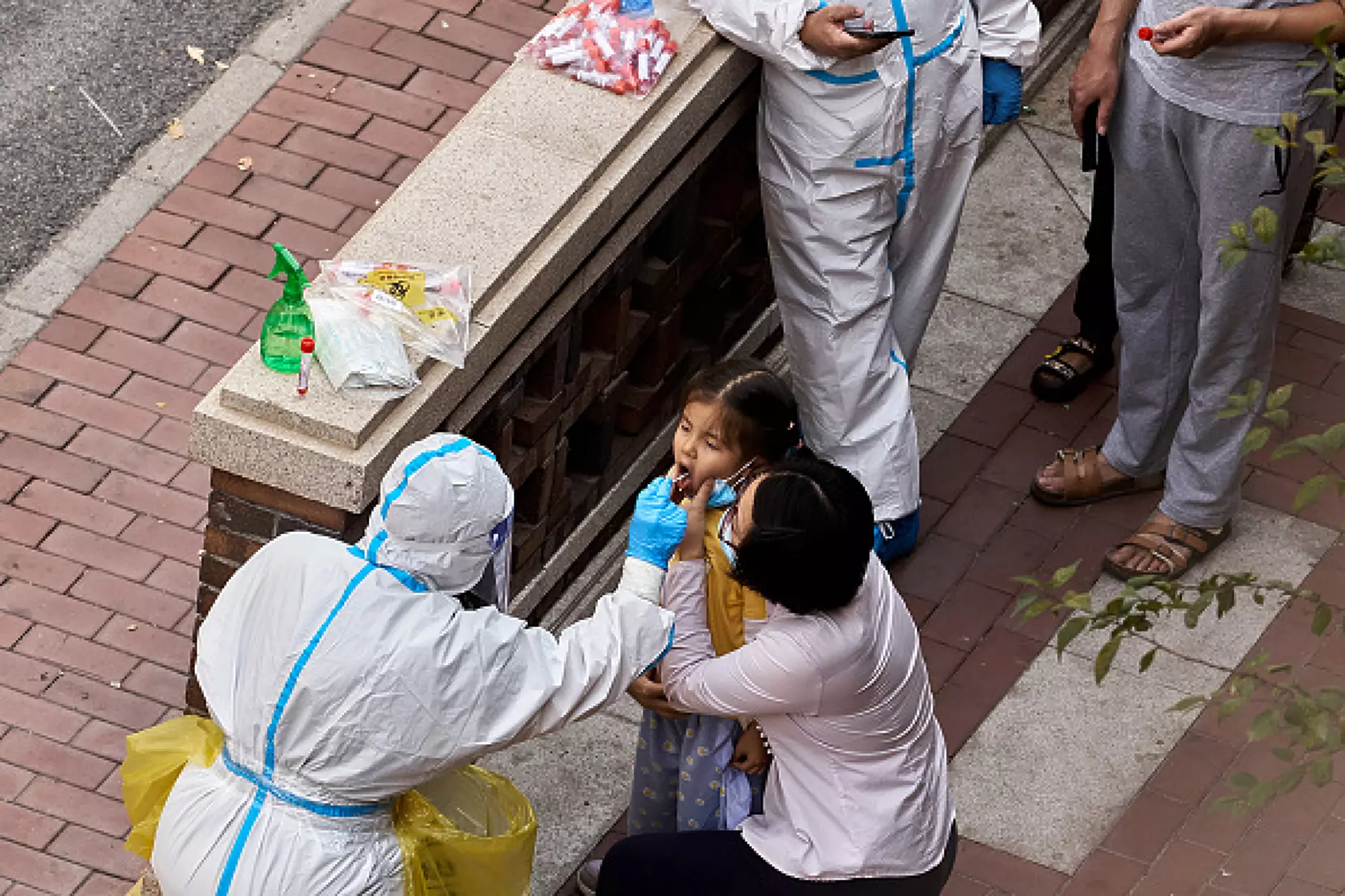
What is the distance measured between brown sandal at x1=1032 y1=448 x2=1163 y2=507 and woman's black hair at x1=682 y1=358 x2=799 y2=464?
1830mm

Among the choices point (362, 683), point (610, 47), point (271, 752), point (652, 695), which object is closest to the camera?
point (362, 683)

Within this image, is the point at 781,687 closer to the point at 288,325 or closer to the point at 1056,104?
the point at 288,325

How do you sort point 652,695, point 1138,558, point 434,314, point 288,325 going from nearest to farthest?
point 652,695, point 288,325, point 434,314, point 1138,558

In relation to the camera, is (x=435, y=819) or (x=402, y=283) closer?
(x=435, y=819)

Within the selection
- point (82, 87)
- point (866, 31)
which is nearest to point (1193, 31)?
point (866, 31)

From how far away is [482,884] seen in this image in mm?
4082

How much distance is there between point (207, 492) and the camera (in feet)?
19.5

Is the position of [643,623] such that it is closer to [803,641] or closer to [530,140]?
[803,641]

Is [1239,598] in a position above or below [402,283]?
below

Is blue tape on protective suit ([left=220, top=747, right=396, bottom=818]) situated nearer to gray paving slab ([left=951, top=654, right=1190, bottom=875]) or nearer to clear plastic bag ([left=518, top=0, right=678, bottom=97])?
gray paving slab ([left=951, top=654, right=1190, bottom=875])

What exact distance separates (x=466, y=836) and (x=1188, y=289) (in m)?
2.69

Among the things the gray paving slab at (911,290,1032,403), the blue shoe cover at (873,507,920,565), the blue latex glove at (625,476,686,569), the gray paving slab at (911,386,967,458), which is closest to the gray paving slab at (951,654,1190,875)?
the blue shoe cover at (873,507,920,565)

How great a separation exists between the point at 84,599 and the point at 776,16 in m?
2.36

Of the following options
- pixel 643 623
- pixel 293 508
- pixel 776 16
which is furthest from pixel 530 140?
pixel 643 623
